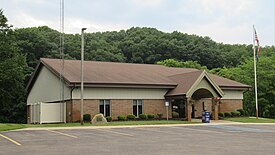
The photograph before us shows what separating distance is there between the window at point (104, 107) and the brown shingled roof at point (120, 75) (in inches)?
78.7

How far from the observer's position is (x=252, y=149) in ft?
47.0

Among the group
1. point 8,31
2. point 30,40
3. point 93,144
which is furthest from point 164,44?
point 93,144

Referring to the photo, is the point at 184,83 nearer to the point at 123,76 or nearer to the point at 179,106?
the point at 179,106

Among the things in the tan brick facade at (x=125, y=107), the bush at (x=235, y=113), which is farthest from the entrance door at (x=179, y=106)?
the bush at (x=235, y=113)

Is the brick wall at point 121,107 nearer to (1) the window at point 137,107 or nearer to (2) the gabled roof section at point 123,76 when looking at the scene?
(1) the window at point 137,107

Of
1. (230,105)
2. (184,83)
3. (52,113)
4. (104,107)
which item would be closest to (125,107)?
(104,107)

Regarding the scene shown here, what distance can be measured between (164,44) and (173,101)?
4414 cm

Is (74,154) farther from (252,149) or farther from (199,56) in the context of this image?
(199,56)

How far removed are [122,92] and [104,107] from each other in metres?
2.22

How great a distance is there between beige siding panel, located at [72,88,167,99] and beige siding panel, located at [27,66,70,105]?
69.7 inches

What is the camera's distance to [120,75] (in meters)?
38.0

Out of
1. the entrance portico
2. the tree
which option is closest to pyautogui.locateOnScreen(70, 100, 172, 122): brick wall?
the entrance portico

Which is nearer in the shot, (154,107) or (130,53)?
(154,107)

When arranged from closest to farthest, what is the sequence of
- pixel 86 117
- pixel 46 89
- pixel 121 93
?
pixel 86 117
pixel 121 93
pixel 46 89
